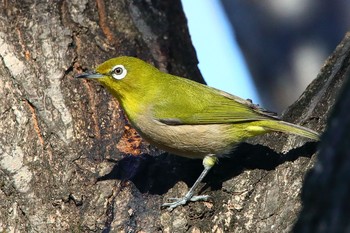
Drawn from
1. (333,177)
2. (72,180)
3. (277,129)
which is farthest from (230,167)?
(333,177)

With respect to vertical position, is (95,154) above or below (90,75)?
below

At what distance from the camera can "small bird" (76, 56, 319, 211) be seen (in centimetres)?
562

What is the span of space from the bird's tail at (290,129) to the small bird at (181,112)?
0.02 m

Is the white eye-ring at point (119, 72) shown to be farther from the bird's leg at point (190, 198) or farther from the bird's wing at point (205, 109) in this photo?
the bird's leg at point (190, 198)

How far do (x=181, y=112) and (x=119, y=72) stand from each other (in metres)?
0.66

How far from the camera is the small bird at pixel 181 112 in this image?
18.5 ft

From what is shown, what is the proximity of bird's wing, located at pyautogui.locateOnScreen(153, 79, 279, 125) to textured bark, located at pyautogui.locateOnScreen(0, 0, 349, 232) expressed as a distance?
0.28 meters

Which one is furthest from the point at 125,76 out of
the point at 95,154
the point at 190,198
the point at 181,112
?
the point at 190,198

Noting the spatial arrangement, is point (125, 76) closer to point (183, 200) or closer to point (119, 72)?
point (119, 72)

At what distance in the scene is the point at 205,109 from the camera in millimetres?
5836

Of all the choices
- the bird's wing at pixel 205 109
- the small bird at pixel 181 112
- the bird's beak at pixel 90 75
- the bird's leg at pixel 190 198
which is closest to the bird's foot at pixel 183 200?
the bird's leg at pixel 190 198

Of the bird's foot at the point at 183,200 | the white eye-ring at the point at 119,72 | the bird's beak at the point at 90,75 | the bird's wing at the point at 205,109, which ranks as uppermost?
the bird's wing at the point at 205,109

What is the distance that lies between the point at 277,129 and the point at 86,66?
1826 millimetres

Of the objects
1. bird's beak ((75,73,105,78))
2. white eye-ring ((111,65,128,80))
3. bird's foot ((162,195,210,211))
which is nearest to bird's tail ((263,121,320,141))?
bird's foot ((162,195,210,211))
